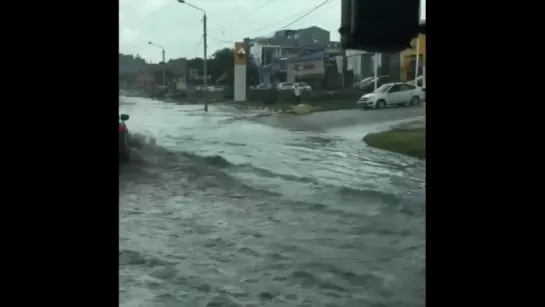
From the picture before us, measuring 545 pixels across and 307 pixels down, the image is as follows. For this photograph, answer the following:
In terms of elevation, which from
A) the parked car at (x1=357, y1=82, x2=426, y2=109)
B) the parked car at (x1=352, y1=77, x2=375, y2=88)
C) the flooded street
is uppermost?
the parked car at (x1=352, y1=77, x2=375, y2=88)

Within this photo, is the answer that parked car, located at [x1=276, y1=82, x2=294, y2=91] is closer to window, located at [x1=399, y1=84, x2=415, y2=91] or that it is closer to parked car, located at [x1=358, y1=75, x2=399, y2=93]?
parked car, located at [x1=358, y1=75, x2=399, y2=93]

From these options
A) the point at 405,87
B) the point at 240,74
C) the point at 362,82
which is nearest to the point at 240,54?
the point at 240,74

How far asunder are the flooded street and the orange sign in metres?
0.48

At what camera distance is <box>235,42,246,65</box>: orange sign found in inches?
169

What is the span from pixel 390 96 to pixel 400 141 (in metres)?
0.37

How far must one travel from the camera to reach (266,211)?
4.50m

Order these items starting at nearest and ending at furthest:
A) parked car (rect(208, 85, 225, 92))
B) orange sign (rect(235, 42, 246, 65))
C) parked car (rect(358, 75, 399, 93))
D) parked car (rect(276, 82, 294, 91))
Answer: parked car (rect(358, 75, 399, 93)) → orange sign (rect(235, 42, 246, 65)) → parked car (rect(208, 85, 225, 92)) → parked car (rect(276, 82, 294, 91))

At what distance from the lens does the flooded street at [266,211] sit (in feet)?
11.9

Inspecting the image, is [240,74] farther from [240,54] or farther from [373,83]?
[373,83]

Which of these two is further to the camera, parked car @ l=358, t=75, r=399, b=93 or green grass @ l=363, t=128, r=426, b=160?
green grass @ l=363, t=128, r=426, b=160

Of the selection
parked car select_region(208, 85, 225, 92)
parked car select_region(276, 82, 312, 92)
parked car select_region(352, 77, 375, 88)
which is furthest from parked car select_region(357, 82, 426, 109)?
parked car select_region(208, 85, 225, 92)
